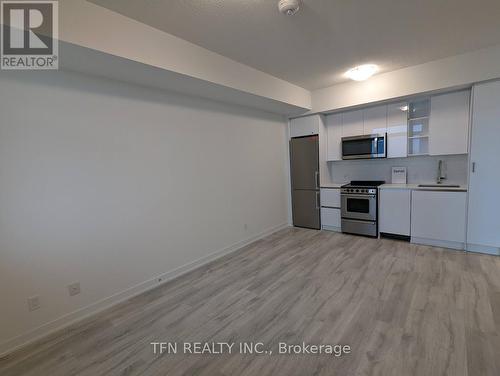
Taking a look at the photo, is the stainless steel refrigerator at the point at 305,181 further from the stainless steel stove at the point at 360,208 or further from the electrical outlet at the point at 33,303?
the electrical outlet at the point at 33,303

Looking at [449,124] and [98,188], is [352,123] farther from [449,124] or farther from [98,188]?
[98,188]

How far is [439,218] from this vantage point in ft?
12.2

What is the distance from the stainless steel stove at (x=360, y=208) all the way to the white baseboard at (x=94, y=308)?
2438 millimetres

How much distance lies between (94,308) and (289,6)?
11.3 ft

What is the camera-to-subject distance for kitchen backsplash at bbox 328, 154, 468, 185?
13.1 feet

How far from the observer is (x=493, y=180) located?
10.7ft

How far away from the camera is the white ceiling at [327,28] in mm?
2117

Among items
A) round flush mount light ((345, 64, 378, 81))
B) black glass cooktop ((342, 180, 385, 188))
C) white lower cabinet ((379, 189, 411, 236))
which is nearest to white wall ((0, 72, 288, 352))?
round flush mount light ((345, 64, 378, 81))

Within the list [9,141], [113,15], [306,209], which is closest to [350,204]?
[306,209]

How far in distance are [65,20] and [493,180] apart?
507cm

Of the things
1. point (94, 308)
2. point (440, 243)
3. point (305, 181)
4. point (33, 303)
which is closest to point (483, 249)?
point (440, 243)

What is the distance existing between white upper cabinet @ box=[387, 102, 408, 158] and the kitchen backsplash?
359 mm

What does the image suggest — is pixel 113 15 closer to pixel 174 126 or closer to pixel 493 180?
pixel 174 126

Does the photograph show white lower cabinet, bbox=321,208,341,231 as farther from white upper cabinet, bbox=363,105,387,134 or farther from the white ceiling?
the white ceiling
